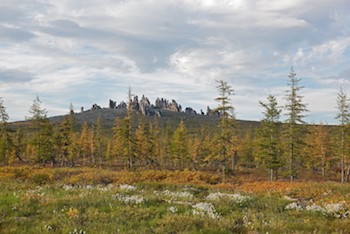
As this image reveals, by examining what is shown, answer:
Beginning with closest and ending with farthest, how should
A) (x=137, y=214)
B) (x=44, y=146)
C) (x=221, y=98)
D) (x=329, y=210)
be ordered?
1. (x=137, y=214)
2. (x=329, y=210)
3. (x=221, y=98)
4. (x=44, y=146)

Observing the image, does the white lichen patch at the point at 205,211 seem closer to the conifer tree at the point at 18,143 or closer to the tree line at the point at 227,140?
the tree line at the point at 227,140

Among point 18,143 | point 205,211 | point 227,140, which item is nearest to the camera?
point 205,211

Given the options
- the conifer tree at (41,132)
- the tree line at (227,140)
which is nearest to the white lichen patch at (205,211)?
the tree line at (227,140)

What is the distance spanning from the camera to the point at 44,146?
5431 centimetres

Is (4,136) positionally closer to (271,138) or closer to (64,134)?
(64,134)

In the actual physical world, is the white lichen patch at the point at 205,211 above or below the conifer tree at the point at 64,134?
below

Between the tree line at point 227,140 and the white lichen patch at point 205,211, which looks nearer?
the white lichen patch at point 205,211

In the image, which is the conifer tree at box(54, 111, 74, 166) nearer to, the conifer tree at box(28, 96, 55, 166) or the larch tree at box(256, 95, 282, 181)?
the conifer tree at box(28, 96, 55, 166)

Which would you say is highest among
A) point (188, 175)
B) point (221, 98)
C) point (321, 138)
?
point (221, 98)

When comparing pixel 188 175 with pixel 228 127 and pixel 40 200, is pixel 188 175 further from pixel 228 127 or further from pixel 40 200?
pixel 40 200

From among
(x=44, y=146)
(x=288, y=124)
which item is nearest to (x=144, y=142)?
(x=44, y=146)

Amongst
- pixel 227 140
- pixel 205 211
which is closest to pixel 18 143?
pixel 227 140

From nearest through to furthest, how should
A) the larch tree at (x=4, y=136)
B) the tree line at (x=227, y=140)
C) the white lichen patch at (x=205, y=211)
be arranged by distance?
the white lichen patch at (x=205, y=211) → the tree line at (x=227, y=140) → the larch tree at (x=4, y=136)

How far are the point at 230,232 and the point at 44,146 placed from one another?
169 feet
